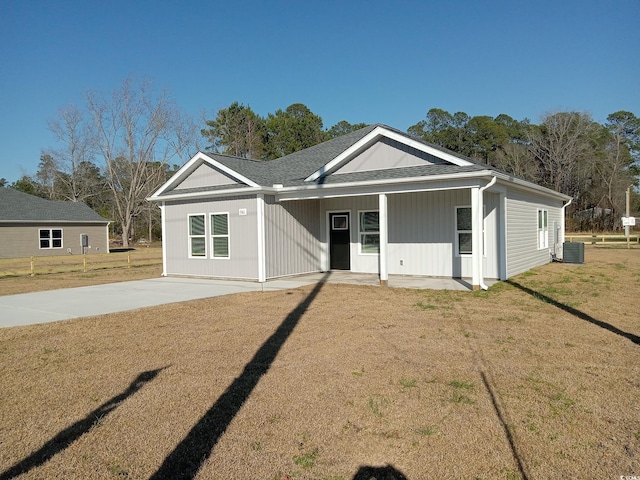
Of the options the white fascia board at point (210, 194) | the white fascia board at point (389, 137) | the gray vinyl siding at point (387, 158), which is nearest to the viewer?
the white fascia board at point (389, 137)

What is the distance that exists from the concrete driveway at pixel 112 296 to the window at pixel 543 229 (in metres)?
8.82

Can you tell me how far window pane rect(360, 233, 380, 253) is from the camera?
14797mm

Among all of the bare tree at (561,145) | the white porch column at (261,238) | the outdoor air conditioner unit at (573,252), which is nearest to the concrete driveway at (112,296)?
the white porch column at (261,238)

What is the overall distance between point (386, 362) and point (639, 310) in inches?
224

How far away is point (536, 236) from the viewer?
1669cm

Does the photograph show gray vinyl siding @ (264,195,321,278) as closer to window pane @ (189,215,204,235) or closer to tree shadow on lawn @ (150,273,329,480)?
window pane @ (189,215,204,235)

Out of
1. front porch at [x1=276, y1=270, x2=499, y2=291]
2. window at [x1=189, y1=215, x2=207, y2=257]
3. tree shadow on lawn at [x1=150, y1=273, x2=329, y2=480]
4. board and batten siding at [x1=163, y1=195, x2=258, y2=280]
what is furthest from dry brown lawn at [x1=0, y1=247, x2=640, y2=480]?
window at [x1=189, y1=215, x2=207, y2=257]

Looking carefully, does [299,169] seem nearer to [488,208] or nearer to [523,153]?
[488,208]

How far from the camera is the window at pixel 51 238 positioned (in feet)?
107

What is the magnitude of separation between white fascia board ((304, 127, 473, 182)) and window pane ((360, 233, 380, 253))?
8.52ft

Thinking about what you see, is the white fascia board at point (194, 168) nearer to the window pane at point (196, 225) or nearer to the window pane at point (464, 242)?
the window pane at point (196, 225)

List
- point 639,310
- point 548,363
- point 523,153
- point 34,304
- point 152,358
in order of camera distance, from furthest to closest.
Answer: point 523,153 < point 34,304 < point 639,310 < point 152,358 < point 548,363

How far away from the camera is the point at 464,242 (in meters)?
13.2

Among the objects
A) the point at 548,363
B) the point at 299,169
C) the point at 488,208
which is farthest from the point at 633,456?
the point at 299,169
